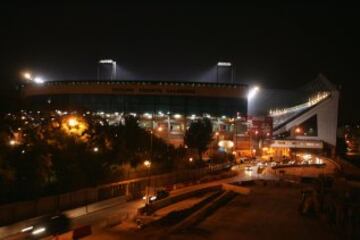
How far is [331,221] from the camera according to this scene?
1567 inches

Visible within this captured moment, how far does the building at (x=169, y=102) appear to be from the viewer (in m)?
93.9

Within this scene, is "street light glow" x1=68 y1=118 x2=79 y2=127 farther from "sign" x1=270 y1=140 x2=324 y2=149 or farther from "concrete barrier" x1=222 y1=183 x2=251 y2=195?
"sign" x1=270 y1=140 x2=324 y2=149

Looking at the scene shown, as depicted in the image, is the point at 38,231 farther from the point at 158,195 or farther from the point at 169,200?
the point at 158,195

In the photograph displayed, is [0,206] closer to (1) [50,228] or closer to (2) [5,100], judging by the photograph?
(1) [50,228]

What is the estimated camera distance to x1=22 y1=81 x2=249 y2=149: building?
93.9 meters

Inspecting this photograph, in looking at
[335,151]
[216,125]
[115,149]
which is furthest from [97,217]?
[335,151]

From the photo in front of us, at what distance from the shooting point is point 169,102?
94.6m

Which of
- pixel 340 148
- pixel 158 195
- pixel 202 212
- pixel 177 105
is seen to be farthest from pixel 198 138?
pixel 340 148

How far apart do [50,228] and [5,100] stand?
1507 centimetres

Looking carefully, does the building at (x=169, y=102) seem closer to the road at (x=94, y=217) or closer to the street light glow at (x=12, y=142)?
the road at (x=94, y=217)

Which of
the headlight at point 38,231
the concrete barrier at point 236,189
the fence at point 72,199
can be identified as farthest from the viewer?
the concrete barrier at point 236,189

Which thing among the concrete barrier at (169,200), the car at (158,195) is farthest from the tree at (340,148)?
the car at (158,195)

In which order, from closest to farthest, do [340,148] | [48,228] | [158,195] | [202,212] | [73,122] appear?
1. [48,228]
2. [202,212]
3. [73,122]
4. [158,195]
5. [340,148]

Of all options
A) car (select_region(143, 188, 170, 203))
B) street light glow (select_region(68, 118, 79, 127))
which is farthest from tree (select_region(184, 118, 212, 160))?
street light glow (select_region(68, 118, 79, 127))
